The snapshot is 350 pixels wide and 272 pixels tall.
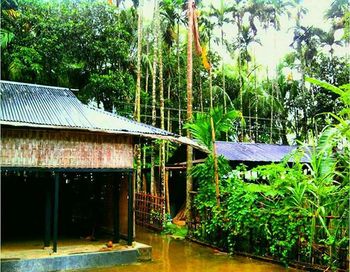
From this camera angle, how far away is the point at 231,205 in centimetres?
877

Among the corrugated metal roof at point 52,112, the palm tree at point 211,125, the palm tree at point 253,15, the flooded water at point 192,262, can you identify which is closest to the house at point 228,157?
the palm tree at point 211,125

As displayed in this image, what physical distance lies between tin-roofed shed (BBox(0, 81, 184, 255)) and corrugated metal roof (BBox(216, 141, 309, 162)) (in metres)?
4.36

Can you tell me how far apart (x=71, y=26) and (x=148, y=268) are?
11.1 m

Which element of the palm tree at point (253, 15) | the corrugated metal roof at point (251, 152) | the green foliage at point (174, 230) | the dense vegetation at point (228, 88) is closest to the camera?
the dense vegetation at point (228, 88)

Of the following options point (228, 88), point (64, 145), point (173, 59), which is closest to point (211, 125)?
point (64, 145)

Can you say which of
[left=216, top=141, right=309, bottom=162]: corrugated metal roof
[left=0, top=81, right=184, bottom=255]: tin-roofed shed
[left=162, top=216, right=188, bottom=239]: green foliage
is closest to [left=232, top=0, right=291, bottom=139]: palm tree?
[left=216, top=141, right=309, bottom=162]: corrugated metal roof

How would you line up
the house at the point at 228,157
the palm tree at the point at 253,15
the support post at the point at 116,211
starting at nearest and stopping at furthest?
the support post at the point at 116,211 → the house at the point at 228,157 → the palm tree at the point at 253,15

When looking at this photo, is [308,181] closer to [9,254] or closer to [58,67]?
[9,254]

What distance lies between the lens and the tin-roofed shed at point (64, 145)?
7516mm

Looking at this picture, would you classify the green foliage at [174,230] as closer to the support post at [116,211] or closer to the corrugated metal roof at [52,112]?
the support post at [116,211]

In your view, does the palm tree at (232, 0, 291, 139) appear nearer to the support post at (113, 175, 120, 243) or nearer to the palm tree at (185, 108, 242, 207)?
the palm tree at (185, 108, 242, 207)

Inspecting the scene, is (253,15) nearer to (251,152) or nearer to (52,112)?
(251,152)

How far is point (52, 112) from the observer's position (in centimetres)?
835

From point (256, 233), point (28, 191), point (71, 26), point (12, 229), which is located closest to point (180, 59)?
point (71, 26)
